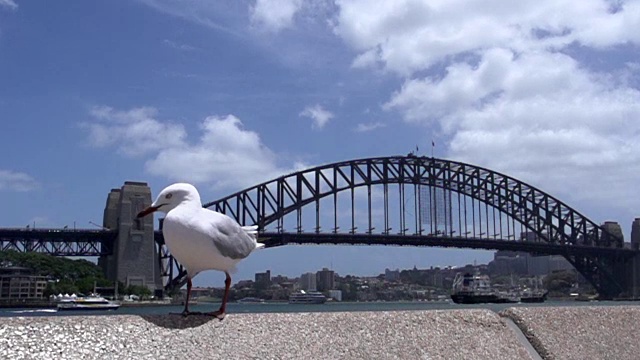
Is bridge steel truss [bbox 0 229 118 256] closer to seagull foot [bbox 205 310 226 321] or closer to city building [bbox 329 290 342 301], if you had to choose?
city building [bbox 329 290 342 301]

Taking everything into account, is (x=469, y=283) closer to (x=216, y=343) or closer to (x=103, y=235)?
(x=103, y=235)

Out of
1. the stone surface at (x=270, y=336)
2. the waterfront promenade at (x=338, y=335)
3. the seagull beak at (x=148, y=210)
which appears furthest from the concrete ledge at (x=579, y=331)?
the seagull beak at (x=148, y=210)

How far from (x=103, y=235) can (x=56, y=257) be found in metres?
11.0

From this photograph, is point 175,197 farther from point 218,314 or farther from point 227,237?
point 218,314

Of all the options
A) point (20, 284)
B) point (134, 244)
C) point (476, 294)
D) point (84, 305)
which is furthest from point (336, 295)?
point (84, 305)

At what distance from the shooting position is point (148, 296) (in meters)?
65.1

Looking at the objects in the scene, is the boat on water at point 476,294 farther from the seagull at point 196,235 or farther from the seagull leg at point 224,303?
the seagull at point 196,235

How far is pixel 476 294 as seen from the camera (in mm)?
75312

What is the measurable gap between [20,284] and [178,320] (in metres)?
76.3

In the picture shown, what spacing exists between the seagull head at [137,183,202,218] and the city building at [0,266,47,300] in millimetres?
74522

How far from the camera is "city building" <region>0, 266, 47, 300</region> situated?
75.0m

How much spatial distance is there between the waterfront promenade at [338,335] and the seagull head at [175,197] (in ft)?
2.25

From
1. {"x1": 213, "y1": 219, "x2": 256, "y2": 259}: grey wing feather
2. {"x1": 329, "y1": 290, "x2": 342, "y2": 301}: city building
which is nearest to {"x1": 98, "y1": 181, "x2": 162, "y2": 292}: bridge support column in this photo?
{"x1": 329, "y1": 290, "x2": 342, "y2": 301}: city building

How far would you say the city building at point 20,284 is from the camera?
75.0 m
